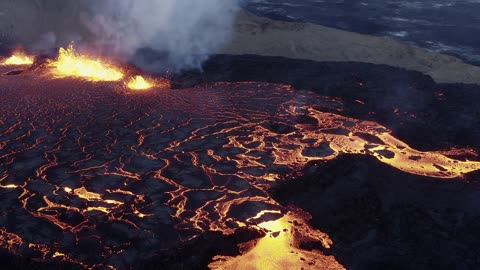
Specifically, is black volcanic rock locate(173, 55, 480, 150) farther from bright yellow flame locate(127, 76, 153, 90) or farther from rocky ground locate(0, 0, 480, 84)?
bright yellow flame locate(127, 76, 153, 90)

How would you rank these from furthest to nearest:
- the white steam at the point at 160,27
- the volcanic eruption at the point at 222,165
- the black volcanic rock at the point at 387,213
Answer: the white steam at the point at 160,27 < the volcanic eruption at the point at 222,165 < the black volcanic rock at the point at 387,213

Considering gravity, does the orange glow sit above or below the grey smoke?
below

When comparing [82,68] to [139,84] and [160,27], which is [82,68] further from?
[160,27]

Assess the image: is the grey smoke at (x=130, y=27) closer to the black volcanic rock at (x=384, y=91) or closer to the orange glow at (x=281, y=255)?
the black volcanic rock at (x=384, y=91)

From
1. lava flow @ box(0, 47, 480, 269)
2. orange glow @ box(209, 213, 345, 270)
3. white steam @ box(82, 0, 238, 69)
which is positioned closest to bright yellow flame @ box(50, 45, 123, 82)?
lava flow @ box(0, 47, 480, 269)

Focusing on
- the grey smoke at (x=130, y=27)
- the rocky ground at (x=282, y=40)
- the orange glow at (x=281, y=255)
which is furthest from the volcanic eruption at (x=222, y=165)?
the grey smoke at (x=130, y=27)

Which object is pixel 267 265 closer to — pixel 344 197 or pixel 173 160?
pixel 344 197

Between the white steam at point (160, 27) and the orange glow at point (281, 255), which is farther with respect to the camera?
the white steam at point (160, 27)
